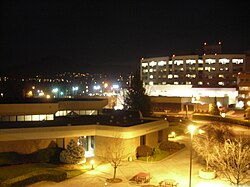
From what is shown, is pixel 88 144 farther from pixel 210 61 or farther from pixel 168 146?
pixel 210 61

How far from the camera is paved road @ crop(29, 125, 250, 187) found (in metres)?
24.6

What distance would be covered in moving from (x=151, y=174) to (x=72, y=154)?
7375 millimetres

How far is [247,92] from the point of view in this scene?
83312 millimetres

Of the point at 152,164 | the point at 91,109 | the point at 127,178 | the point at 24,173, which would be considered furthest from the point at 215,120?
the point at 24,173

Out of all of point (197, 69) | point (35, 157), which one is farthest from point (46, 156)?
point (197, 69)

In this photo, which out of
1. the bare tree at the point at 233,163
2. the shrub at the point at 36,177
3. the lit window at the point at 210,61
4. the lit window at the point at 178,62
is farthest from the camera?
the lit window at the point at 178,62

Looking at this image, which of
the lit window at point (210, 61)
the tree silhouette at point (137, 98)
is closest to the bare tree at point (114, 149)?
the tree silhouette at point (137, 98)

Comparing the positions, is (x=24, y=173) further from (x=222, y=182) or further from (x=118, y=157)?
(x=222, y=182)

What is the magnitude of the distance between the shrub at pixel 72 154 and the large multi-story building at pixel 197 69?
86.3m

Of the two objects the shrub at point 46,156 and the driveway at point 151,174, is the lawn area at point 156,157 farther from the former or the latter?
the shrub at point 46,156

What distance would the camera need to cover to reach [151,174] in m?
27.3

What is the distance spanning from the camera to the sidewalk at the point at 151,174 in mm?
24664

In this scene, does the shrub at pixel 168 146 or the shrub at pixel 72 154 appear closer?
the shrub at pixel 72 154

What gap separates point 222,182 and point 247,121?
26341 mm
